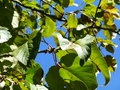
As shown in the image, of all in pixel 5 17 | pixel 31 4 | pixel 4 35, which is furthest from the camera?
pixel 31 4

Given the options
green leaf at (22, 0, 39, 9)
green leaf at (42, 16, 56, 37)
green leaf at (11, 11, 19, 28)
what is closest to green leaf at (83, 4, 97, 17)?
green leaf at (42, 16, 56, 37)

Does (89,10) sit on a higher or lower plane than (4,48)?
higher

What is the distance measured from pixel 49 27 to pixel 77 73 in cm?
49

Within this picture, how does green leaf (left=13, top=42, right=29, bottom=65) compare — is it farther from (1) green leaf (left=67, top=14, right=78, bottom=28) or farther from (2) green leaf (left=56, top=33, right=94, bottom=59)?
(1) green leaf (left=67, top=14, right=78, bottom=28)

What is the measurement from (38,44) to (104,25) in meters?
0.74

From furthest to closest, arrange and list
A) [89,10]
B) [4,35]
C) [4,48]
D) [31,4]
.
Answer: [31,4]
[89,10]
[4,48]
[4,35]

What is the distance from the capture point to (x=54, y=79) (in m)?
1.18

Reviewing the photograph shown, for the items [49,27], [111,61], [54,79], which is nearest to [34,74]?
[54,79]

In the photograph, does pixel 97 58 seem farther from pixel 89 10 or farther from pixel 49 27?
pixel 89 10

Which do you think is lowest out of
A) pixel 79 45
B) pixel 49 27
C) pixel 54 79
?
pixel 54 79

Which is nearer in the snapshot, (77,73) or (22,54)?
(22,54)

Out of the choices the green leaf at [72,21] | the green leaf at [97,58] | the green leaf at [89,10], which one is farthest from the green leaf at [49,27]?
the green leaf at [97,58]

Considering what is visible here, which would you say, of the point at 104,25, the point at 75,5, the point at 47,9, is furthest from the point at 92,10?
the point at 47,9

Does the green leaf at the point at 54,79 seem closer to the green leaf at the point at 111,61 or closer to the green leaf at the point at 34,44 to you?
the green leaf at the point at 34,44
